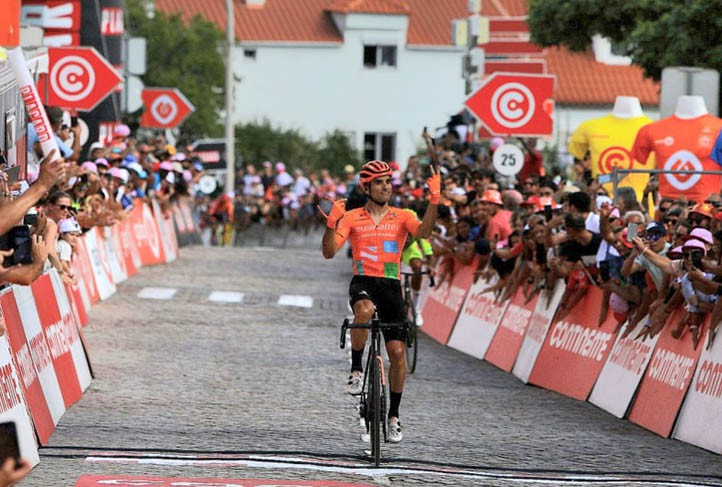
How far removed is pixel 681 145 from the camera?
18.2 meters

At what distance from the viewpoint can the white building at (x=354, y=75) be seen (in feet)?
244

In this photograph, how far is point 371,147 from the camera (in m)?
75.6

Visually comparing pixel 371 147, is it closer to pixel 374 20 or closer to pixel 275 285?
pixel 374 20

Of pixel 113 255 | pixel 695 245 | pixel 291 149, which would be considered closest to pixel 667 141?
pixel 695 245

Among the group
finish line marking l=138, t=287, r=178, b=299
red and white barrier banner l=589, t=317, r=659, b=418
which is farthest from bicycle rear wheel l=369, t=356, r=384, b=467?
finish line marking l=138, t=287, r=178, b=299

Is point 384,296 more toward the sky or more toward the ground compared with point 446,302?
more toward the sky

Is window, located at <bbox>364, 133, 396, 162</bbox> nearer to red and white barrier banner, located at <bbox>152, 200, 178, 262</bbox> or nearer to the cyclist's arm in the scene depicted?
red and white barrier banner, located at <bbox>152, 200, 178, 262</bbox>

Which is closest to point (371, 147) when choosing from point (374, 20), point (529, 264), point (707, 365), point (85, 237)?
point (374, 20)

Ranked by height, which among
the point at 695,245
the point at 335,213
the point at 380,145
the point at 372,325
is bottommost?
the point at 380,145

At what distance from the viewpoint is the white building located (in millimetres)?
74500

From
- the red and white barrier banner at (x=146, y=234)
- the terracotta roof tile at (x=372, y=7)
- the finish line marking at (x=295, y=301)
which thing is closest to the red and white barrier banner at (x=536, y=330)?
the finish line marking at (x=295, y=301)

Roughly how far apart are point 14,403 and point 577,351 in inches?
274

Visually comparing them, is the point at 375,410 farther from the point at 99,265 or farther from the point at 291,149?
the point at 291,149

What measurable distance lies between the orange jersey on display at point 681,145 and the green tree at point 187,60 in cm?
5036
